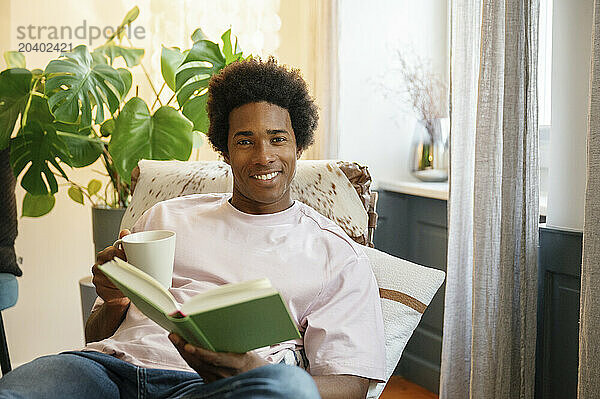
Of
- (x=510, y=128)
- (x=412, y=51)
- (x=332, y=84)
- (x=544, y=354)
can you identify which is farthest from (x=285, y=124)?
(x=412, y=51)

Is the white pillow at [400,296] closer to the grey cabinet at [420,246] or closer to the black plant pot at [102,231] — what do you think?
the grey cabinet at [420,246]

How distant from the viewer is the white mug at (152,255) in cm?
132

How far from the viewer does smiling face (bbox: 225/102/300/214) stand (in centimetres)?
170

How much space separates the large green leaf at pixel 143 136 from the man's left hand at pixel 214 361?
55.2 inches

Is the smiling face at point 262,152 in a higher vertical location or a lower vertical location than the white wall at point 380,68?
lower

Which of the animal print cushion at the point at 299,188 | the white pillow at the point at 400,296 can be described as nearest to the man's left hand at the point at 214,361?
the white pillow at the point at 400,296

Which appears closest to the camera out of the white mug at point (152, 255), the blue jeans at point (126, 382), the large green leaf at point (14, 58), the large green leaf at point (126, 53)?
the blue jeans at point (126, 382)

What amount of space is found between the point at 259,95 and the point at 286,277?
43cm

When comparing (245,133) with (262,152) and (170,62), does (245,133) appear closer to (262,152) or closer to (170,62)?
(262,152)

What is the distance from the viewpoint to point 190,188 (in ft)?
7.20

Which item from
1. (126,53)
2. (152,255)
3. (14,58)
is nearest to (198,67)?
(126,53)

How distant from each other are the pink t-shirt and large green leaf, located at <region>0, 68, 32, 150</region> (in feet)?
3.78

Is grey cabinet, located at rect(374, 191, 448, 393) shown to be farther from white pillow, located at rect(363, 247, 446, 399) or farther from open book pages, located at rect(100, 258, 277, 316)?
open book pages, located at rect(100, 258, 277, 316)

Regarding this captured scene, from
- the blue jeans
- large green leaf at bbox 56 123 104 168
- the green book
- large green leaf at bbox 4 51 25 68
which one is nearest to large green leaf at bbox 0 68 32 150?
large green leaf at bbox 56 123 104 168
